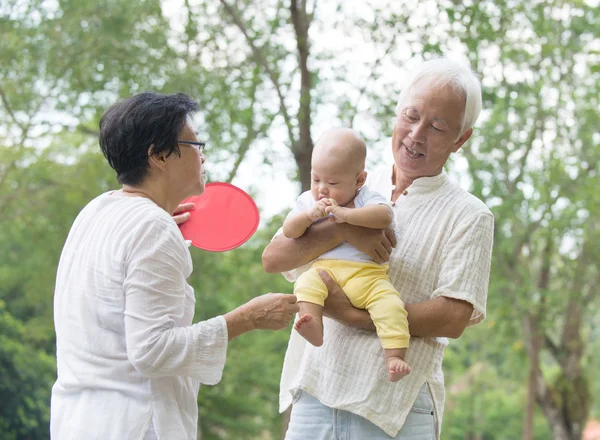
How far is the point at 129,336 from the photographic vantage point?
2.02 metres

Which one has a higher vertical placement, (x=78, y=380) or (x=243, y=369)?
(x=78, y=380)

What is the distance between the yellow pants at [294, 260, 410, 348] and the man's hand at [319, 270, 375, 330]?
1 cm

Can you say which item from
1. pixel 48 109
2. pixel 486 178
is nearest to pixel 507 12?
pixel 486 178

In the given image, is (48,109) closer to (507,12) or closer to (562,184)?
(507,12)

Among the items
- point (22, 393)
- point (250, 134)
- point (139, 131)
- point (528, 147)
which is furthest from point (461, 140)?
point (528, 147)

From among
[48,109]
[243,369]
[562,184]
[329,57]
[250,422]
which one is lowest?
[250,422]

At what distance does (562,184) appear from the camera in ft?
35.4

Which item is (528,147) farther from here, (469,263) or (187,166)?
(187,166)

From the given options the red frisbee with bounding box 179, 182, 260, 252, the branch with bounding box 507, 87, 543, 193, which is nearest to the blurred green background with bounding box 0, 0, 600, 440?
the branch with bounding box 507, 87, 543, 193

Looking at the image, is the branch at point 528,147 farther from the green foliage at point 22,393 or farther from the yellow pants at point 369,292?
the yellow pants at point 369,292

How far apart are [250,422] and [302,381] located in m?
13.8

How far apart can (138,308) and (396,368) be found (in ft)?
2.28

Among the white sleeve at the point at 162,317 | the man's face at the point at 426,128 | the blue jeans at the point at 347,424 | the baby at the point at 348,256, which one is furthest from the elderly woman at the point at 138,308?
the man's face at the point at 426,128

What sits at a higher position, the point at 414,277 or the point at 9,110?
the point at 414,277
